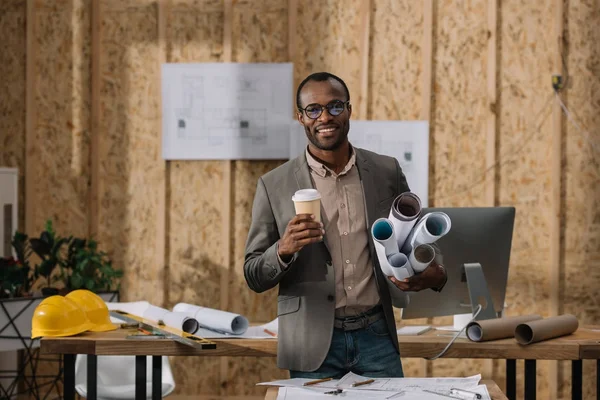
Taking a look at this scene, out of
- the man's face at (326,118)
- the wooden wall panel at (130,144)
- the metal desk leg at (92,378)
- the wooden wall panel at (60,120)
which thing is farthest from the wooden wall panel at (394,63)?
the man's face at (326,118)

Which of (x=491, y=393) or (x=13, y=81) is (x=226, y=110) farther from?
(x=491, y=393)

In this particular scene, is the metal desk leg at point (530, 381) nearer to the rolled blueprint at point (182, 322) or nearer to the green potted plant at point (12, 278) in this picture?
the rolled blueprint at point (182, 322)

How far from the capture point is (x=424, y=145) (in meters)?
5.13

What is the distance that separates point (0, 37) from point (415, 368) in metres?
3.30

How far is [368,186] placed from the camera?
250cm

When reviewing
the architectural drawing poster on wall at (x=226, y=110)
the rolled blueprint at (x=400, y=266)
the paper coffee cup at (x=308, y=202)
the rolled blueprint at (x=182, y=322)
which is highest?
the architectural drawing poster on wall at (x=226, y=110)

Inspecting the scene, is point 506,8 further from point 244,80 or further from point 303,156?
point 303,156

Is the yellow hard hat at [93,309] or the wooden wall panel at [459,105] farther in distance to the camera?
the wooden wall panel at [459,105]

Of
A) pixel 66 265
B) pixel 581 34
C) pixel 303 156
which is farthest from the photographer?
pixel 581 34

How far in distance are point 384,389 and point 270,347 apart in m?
0.93

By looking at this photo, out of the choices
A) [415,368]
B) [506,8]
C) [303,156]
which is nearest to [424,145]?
[506,8]

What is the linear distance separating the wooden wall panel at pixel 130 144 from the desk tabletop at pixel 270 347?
A: 217cm

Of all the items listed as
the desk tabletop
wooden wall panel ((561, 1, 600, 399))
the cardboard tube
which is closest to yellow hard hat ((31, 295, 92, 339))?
the desk tabletop

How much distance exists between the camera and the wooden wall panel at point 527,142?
5113 mm
